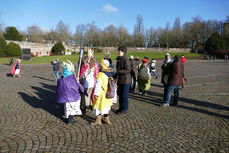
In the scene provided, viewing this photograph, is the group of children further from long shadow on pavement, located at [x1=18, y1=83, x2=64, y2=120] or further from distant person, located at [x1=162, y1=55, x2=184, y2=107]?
distant person, located at [x1=162, y1=55, x2=184, y2=107]

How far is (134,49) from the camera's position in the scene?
7319 cm

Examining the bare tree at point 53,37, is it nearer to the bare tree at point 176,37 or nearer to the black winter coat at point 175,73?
the bare tree at point 176,37

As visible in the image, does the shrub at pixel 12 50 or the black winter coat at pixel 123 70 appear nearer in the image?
the black winter coat at pixel 123 70

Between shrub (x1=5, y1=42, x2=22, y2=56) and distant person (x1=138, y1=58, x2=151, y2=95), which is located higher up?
shrub (x1=5, y1=42, x2=22, y2=56)

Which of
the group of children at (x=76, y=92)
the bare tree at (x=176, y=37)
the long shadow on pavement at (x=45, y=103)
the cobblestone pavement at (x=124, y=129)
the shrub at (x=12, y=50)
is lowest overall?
the cobblestone pavement at (x=124, y=129)

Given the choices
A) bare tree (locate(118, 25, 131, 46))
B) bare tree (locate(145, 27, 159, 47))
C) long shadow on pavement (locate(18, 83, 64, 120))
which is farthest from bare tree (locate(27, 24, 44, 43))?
long shadow on pavement (locate(18, 83, 64, 120))

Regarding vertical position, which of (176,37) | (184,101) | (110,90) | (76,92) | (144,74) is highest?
(176,37)

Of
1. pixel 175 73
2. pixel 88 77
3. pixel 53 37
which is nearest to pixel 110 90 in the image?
pixel 88 77

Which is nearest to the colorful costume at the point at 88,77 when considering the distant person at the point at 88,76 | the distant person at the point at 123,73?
the distant person at the point at 88,76

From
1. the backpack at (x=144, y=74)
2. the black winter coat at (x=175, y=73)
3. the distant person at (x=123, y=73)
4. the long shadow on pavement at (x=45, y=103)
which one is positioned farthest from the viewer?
the backpack at (x=144, y=74)

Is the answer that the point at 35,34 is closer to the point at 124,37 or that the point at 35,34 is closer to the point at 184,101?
the point at 124,37

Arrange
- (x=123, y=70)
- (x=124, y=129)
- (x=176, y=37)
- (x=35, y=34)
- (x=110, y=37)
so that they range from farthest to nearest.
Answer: (x=35, y=34) < (x=110, y=37) < (x=176, y=37) < (x=123, y=70) < (x=124, y=129)

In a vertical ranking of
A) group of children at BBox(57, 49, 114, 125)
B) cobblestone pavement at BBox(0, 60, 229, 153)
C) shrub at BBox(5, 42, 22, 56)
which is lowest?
cobblestone pavement at BBox(0, 60, 229, 153)

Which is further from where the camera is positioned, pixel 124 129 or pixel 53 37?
pixel 53 37
